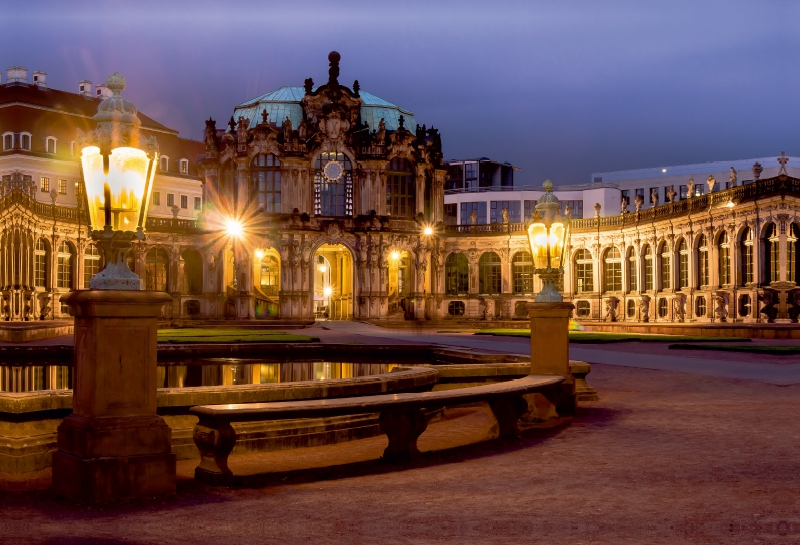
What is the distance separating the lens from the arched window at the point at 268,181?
70.9 meters

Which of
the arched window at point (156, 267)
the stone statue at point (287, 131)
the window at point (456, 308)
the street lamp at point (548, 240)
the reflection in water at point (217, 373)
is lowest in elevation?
the reflection in water at point (217, 373)

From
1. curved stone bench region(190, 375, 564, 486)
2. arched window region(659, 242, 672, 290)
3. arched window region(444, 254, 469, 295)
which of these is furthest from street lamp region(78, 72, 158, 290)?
arched window region(444, 254, 469, 295)

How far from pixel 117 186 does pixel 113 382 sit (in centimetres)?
211

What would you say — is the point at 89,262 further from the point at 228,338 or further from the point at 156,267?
the point at 228,338

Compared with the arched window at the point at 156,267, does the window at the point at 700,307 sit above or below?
below

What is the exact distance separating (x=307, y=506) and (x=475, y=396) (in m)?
4.24

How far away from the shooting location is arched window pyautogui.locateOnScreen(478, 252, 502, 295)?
7694 centimetres

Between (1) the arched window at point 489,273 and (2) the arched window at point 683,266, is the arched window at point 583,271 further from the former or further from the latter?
(2) the arched window at point 683,266

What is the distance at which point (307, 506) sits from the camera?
359 inches

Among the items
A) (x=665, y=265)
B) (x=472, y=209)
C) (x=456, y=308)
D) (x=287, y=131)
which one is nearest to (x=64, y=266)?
(x=287, y=131)

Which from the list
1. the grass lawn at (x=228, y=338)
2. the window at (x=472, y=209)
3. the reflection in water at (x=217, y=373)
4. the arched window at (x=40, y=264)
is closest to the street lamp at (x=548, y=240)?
the reflection in water at (x=217, y=373)

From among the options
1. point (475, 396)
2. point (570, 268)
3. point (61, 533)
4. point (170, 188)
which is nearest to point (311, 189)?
point (570, 268)

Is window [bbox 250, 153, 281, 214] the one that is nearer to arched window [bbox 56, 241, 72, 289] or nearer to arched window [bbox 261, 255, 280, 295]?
arched window [bbox 261, 255, 280, 295]

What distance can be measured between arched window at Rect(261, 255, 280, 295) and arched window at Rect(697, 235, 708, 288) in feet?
102
